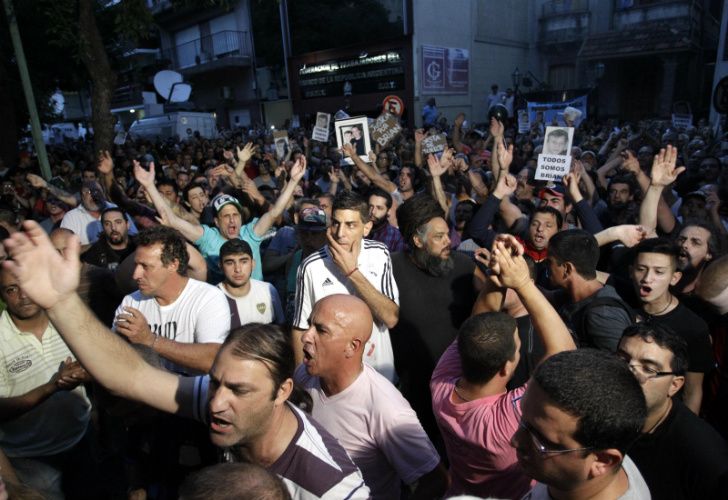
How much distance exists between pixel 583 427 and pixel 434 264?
1.88 m

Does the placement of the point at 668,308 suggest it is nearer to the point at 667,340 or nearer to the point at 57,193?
the point at 667,340

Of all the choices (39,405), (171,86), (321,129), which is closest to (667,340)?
(39,405)

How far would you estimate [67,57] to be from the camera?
1625 centimetres

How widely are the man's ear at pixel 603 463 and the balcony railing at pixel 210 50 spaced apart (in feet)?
101

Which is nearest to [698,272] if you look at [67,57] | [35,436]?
[35,436]

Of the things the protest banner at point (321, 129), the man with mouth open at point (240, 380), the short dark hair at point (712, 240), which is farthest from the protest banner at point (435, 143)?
the man with mouth open at point (240, 380)

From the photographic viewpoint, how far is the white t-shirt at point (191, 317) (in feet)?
9.34

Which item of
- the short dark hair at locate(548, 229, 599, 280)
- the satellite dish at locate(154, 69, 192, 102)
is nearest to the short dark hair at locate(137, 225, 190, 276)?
the short dark hair at locate(548, 229, 599, 280)

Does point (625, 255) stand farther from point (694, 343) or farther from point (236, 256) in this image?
point (236, 256)

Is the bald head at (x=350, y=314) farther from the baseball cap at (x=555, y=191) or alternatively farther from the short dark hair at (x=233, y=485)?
the baseball cap at (x=555, y=191)

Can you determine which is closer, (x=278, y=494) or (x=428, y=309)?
(x=278, y=494)

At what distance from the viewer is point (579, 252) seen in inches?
116

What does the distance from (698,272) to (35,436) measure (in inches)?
176

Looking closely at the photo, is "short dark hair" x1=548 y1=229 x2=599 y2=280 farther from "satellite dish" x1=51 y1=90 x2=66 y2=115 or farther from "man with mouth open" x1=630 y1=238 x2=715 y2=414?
"satellite dish" x1=51 y1=90 x2=66 y2=115
